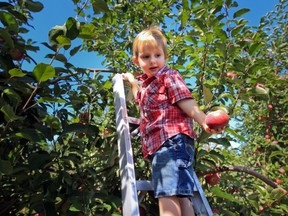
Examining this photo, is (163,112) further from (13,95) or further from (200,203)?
(13,95)

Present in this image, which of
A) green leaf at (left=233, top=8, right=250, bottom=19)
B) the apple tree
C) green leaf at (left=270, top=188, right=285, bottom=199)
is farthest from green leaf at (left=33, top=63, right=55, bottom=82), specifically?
green leaf at (left=270, top=188, right=285, bottom=199)

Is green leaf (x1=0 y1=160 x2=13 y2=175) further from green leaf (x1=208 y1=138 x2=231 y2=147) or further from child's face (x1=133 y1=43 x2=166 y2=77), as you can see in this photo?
green leaf (x1=208 y1=138 x2=231 y2=147)

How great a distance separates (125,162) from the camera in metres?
1.43

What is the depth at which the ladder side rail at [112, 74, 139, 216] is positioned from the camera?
1.32 meters

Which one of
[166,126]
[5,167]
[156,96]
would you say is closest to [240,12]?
[156,96]

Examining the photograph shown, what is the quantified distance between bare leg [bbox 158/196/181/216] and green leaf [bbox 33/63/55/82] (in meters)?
0.72

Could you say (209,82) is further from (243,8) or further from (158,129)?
(158,129)

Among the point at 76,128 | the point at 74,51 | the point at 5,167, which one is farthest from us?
the point at 74,51

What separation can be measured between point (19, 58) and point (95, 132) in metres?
0.60

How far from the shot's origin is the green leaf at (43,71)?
1311mm

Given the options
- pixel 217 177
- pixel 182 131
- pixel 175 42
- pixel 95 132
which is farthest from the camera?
pixel 175 42

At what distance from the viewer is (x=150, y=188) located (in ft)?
5.08

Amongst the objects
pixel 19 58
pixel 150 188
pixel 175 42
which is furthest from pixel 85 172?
pixel 175 42

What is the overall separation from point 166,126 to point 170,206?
36 centimetres
